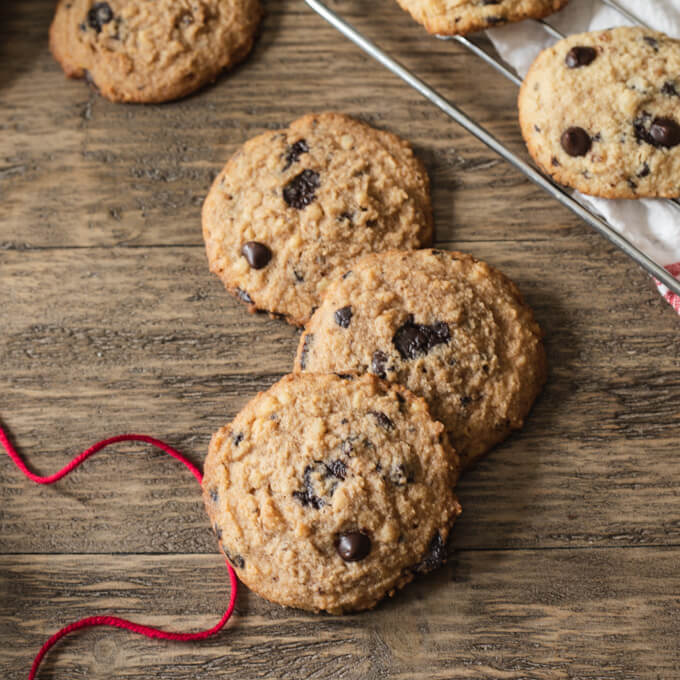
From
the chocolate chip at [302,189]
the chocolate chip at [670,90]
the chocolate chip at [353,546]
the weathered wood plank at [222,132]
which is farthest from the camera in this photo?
the weathered wood plank at [222,132]

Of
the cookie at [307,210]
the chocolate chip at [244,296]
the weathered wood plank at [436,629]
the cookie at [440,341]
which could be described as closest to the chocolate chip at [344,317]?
the cookie at [440,341]

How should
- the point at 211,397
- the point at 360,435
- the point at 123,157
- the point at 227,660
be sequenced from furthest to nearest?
the point at 123,157 < the point at 211,397 < the point at 227,660 < the point at 360,435

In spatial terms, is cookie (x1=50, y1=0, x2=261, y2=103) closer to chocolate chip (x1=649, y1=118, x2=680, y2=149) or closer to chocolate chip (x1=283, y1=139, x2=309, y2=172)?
chocolate chip (x1=283, y1=139, x2=309, y2=172)

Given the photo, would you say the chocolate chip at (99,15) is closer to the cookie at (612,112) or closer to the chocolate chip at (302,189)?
the chocolate chip at (302,189)

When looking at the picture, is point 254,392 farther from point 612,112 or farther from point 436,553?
point 612,112

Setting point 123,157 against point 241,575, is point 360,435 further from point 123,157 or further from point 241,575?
point 123,157

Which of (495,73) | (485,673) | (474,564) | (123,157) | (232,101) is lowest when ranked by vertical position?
(485,673)

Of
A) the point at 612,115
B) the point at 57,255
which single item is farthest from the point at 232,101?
the point at 612,115
